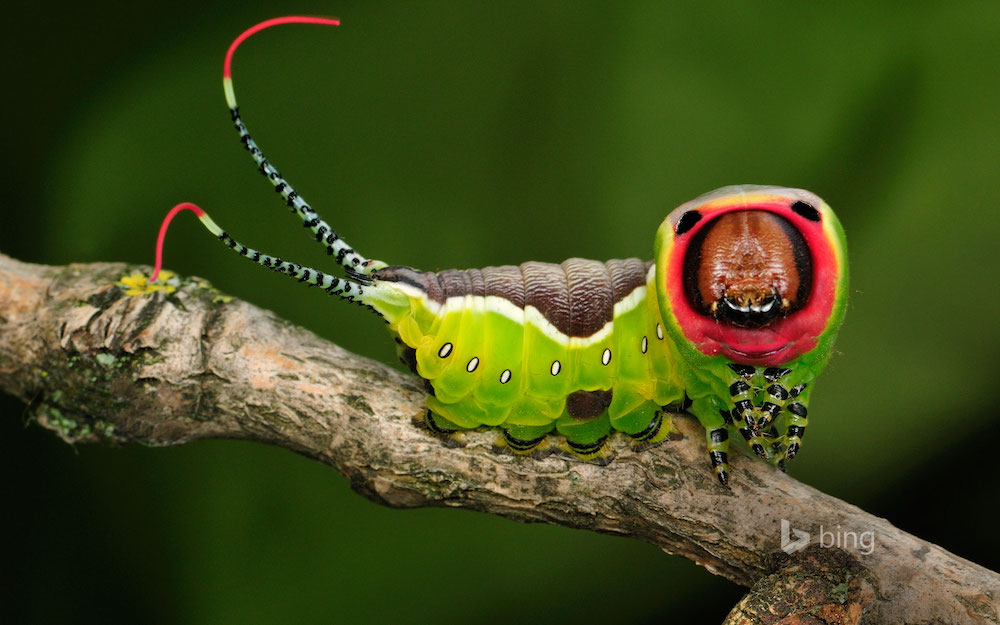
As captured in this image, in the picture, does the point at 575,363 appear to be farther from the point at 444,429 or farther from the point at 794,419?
the point at 794,419

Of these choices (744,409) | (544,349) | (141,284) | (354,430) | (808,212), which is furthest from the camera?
(141,284)

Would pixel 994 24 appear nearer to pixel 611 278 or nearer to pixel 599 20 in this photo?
pixel 599 20

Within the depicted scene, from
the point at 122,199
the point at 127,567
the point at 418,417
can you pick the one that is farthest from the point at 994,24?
the point at 127,567

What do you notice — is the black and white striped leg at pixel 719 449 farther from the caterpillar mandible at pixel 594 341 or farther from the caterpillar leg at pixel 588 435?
the caterpillar leg at pixel 588 435

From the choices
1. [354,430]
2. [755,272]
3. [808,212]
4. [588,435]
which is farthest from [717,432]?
[354,430]

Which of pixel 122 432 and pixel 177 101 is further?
pixel 177 101

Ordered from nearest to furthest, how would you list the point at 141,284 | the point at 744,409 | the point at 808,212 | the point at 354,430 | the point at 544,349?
the point at 808,212, the point at 744,409, the point at 544,349, the point at 354,430, the point at 141,284

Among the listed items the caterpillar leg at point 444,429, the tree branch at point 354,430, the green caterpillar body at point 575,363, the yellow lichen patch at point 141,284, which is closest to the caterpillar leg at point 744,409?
the green caterpillar body at point 575,363
